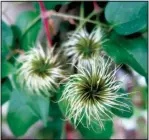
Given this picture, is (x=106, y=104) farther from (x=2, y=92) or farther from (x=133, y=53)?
(x=2, y=92)

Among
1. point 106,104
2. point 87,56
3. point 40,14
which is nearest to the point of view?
point 106,104

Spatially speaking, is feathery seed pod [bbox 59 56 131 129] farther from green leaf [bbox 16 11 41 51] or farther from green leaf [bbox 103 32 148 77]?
green leaf [bbox 16 11 41 51]

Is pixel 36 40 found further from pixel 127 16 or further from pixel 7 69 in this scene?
pixel 127 16

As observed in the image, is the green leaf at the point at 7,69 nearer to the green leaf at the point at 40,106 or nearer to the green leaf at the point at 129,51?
the green leaf at the point at 40,106

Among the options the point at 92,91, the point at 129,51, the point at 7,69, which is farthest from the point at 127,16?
the point at 7,69

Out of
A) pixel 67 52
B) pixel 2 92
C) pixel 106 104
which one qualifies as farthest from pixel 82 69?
pixel 2 92

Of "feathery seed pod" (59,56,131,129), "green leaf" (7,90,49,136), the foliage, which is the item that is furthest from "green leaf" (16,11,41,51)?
"feathery seed pod" (59,56,131,129)
